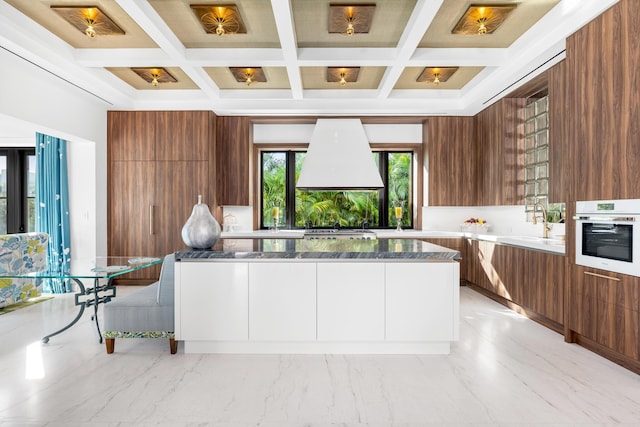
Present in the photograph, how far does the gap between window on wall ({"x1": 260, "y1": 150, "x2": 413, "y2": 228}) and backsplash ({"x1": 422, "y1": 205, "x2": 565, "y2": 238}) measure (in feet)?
1.28

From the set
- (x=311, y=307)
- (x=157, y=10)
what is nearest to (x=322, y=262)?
(x=311, y=307)

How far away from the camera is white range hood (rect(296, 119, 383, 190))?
5457 mm

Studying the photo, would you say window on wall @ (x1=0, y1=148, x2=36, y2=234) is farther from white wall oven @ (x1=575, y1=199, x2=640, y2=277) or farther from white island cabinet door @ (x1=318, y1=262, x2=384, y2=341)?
white wall oven @ (x1=575, y1=199, x2=640, y2=277)

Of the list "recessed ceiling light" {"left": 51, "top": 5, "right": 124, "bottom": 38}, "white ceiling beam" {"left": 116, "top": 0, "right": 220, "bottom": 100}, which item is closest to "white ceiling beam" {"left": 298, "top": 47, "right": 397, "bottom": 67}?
"white ceiling beam" {"left": 116, "top": 0, "right": 220, "bottom": 100}

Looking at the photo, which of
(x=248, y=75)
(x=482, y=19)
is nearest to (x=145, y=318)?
(x=248, y=75)

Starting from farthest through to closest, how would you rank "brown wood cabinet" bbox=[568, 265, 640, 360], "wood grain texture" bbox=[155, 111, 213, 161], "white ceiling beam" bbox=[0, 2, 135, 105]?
"wood grain texture" bbox=[155, 111, 213, 161], "white ceiling beam" bbox=[0, 2, 135, 105], "brown wood cabinet" bbox=[568, 265, 640, 360]

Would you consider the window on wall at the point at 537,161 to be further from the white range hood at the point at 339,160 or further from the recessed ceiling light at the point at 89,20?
the recessed ceiling light at the point at 89,20

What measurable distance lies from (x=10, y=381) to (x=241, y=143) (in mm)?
4038

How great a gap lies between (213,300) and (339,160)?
311cm

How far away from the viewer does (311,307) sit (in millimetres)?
2955

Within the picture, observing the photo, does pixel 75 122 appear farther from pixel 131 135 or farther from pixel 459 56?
pixel 459 56

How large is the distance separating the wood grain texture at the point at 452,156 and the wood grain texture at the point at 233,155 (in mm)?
2740

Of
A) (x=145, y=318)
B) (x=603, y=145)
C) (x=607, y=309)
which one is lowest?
(x=145, y=318)

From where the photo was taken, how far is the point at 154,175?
18.4ft
